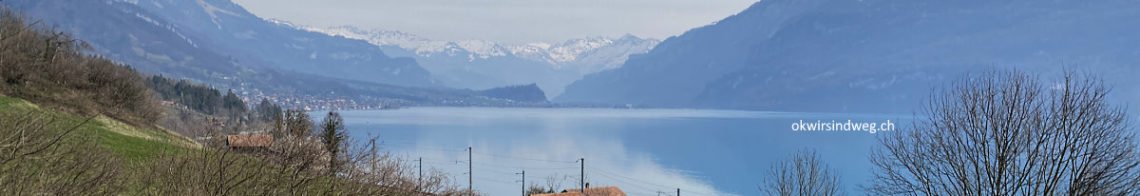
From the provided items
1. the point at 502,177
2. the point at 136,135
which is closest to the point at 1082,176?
the point at 136,135

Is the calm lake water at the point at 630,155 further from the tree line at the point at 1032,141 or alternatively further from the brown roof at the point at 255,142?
the tree line at the point at 1032,141

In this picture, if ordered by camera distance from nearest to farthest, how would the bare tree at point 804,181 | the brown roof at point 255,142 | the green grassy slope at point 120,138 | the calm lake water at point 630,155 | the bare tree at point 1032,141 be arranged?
the bare tree at point 1032,141 → the brown roof at point 255,142 → the green grassy slope at point 120,138 → the bare tree at point 804,181 → the calm lake water at point 630,155

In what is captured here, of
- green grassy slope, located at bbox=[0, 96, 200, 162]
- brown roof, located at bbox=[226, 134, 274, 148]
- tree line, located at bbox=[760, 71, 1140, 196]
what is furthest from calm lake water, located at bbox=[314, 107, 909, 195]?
tree line, located at bbox=[760, 71, 1140, 196]

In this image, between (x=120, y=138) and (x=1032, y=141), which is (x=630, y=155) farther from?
(x=1032, y=141)

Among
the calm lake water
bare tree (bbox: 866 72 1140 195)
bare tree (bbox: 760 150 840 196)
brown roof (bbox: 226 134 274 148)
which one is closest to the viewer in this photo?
bare tree (bbox: 866 72 1140 195)

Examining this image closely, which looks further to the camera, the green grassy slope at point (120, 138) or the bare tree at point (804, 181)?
the bare tree at point (804, 181)

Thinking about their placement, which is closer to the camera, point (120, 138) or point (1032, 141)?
point (1032, 141)

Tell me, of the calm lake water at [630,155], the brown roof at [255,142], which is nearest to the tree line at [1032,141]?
the brown roof at [255,142]

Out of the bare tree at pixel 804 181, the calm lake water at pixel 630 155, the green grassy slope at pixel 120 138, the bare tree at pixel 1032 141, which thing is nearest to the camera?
the bare tree at pixel 1032 141

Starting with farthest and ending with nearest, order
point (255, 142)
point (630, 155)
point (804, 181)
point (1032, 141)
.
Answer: point (630, 155) < point (804, 181) < point (255, 142) < point (1032, 141)

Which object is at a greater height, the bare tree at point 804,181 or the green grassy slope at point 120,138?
the green grassy slope at point 120,138

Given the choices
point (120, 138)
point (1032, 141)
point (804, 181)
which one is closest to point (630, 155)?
point (804, 181)

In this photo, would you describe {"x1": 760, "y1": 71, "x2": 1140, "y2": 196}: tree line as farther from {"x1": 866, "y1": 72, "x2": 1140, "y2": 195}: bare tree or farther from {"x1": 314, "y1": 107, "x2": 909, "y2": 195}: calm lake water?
{"x1": 314, "y1": 107, "x2": 909, "y2": 195}: calm lake water

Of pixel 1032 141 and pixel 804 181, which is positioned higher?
pixel 1032 141
